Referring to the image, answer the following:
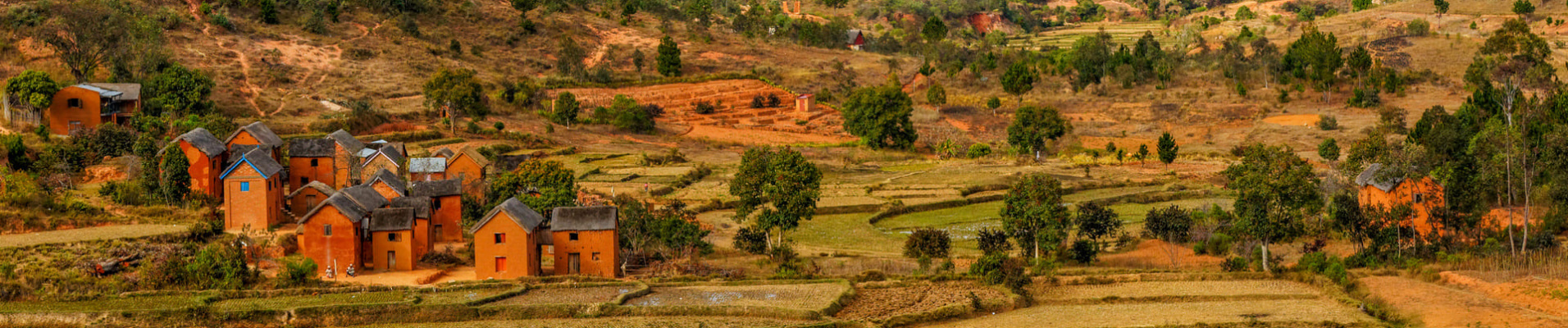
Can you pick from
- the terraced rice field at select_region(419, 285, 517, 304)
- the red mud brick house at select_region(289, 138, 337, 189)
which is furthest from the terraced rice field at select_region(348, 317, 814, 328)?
the red mud brick house at select_region(289, 138, 337, 189)

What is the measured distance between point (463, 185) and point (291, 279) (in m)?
12.8

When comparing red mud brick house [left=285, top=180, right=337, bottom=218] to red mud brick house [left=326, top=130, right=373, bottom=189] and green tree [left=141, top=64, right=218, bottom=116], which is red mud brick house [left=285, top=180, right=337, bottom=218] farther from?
green tree [left=141, top=64, right=218, bottom=116]

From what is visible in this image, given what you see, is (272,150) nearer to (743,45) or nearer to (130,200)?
(130,200)

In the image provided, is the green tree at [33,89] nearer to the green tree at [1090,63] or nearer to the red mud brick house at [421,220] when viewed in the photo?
the red mud brick house at [421,220]

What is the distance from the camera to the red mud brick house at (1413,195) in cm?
3662

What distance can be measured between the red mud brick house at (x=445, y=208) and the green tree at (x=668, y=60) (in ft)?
140

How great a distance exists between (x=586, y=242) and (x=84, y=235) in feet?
42.1

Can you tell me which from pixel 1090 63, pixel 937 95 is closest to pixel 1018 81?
pixel 937 95

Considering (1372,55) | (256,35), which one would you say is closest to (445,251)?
(256,35)

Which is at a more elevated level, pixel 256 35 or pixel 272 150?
pixel 256 35

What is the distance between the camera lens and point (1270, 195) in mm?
34000

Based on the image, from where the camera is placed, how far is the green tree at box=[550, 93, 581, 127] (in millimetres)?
68750

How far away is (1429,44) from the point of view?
3206 inches

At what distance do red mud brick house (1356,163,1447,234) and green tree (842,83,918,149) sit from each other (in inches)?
1201
